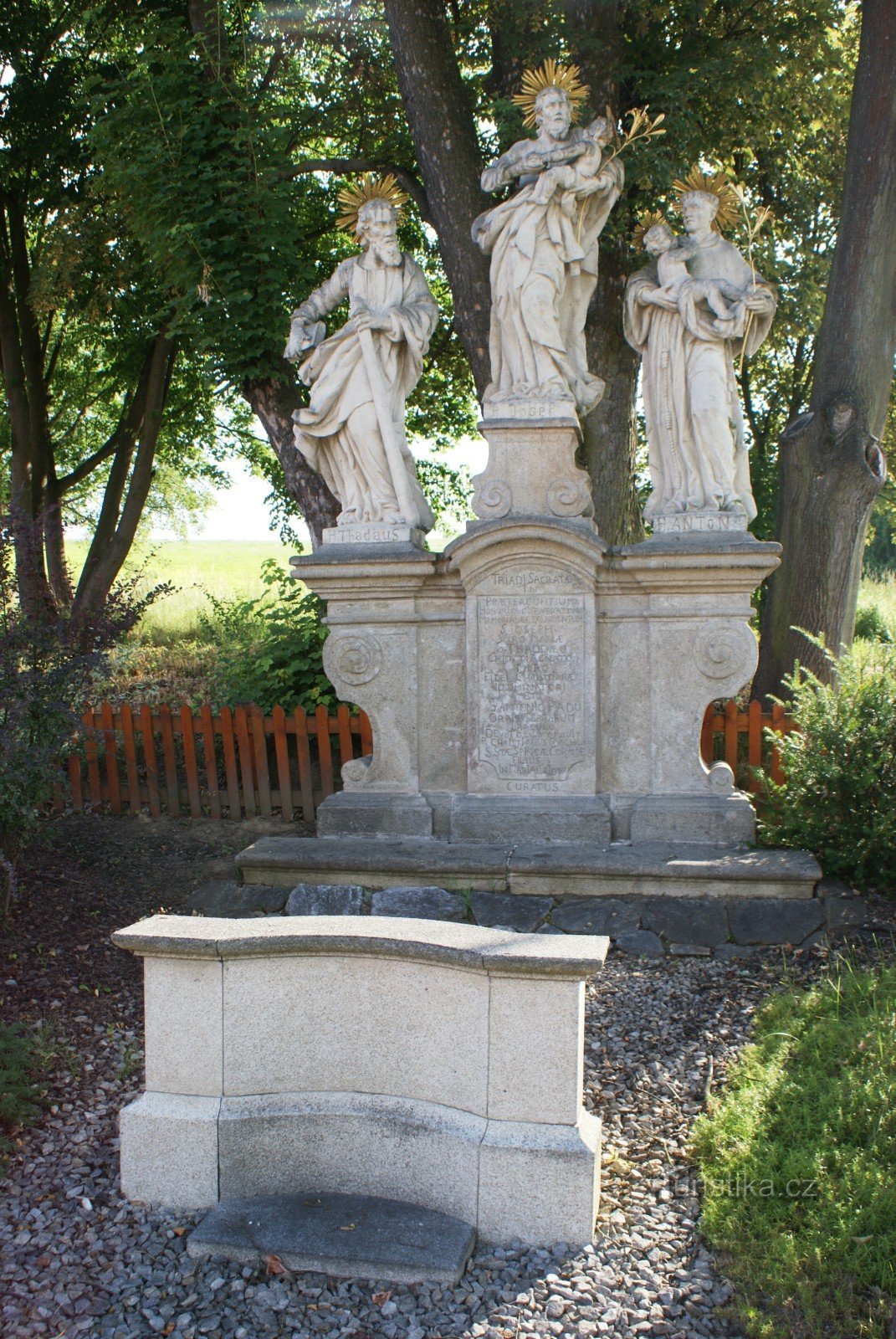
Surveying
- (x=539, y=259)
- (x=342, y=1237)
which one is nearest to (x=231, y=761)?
(x=539, y=259)

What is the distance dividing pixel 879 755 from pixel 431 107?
646 cm

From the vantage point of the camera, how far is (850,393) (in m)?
8.68

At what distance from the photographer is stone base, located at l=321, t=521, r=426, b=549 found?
22.5 ft

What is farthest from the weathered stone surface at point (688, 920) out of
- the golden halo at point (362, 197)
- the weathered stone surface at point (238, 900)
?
the golden halo at point (362, 197)

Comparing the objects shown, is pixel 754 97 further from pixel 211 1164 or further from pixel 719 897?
pixel 211 1164

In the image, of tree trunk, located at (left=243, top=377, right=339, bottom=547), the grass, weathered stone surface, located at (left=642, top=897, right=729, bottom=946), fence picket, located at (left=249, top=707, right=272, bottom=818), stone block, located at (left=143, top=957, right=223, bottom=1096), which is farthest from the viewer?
tree trunk, located at (left=243, top=377, right=339, bottom=547)

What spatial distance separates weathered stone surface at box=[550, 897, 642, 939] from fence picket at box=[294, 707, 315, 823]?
3.05 metres

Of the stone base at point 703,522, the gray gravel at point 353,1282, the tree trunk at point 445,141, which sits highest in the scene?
the tree trunk at point 445,141

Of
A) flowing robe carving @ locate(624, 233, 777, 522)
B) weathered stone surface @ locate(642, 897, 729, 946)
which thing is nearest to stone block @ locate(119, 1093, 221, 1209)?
weathered stone surface @ locate(642, 897, 729, 946)

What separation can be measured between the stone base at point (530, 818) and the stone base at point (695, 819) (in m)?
0.21

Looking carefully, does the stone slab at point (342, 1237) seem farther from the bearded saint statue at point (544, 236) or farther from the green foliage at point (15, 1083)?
the bearded saint statue at point (544, 236)

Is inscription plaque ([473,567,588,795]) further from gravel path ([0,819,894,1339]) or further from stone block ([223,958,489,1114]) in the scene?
stone block ([223,958,489,1114])

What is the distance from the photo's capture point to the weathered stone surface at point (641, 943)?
18.4 feet

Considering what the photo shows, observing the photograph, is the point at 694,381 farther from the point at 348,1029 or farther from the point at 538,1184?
the point at 538,1184
